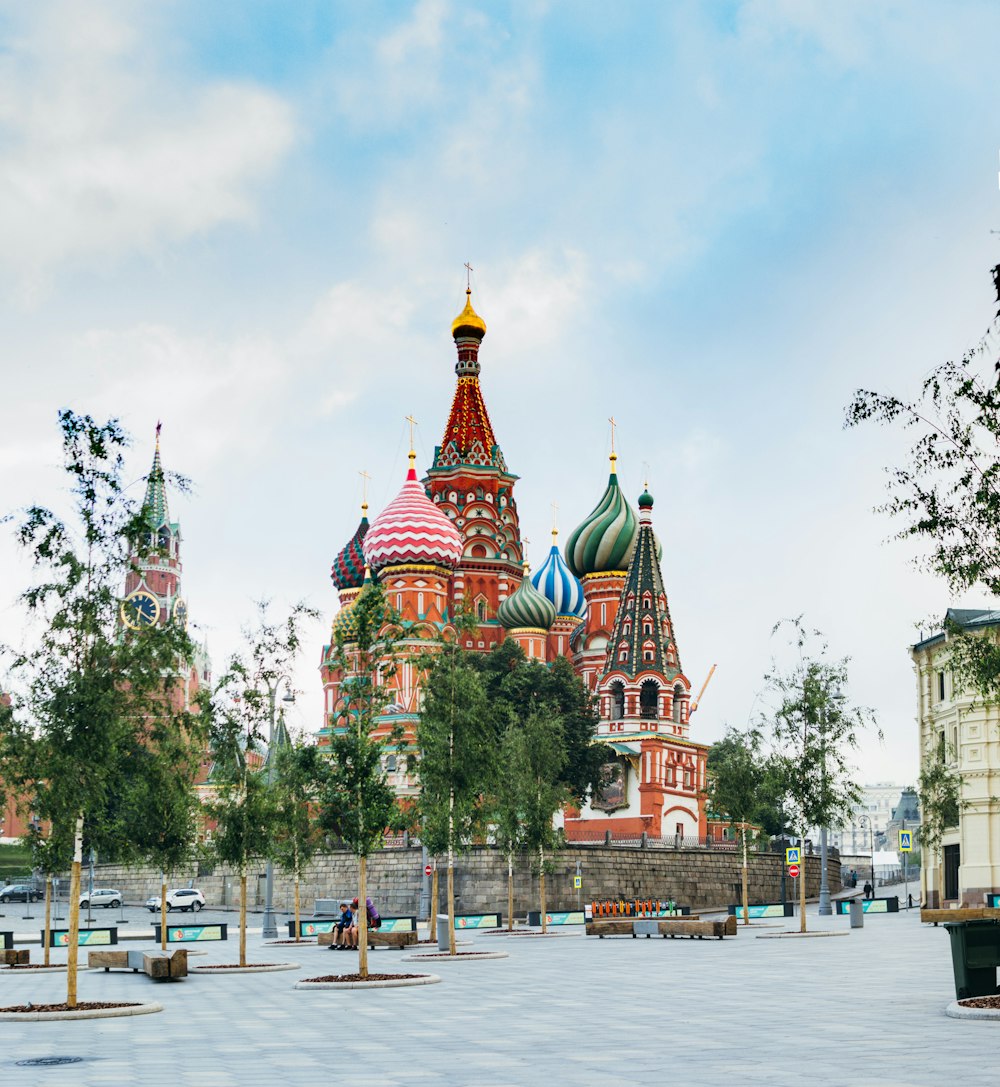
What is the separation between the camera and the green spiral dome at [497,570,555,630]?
87.8 m

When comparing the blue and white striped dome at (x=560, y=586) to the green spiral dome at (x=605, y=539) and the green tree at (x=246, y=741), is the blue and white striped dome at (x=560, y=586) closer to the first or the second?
the green spiral dome at (x=605, y=539)

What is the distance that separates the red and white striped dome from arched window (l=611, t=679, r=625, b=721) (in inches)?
504

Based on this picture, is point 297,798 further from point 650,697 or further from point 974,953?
point 650,697

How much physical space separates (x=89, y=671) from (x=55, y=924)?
44.3 metres

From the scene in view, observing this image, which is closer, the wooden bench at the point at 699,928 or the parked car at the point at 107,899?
the wooden bench at the point at 699,928

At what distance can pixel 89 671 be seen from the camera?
2066 centimetres

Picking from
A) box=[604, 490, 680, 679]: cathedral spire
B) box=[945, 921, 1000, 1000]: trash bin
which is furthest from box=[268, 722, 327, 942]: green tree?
box=[604, 490, 680, 679]: cathedral spire

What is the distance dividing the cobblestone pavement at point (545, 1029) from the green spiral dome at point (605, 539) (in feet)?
205

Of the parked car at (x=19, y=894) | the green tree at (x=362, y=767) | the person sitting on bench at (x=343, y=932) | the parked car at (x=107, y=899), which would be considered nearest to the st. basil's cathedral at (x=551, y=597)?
the parked car at (x=107, y=899)

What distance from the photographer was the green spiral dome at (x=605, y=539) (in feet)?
301

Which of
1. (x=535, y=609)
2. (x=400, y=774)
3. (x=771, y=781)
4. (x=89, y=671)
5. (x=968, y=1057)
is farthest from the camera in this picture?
(x=535, y=609)

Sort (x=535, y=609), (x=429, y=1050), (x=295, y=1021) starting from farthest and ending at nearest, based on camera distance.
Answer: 1. (x=535, y=609)
2. (x=295, y=1021)
3. (x=429, y=1050)

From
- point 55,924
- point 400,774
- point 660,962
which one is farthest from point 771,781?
point 400,774

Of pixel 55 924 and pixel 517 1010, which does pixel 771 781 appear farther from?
pixel 55 924
